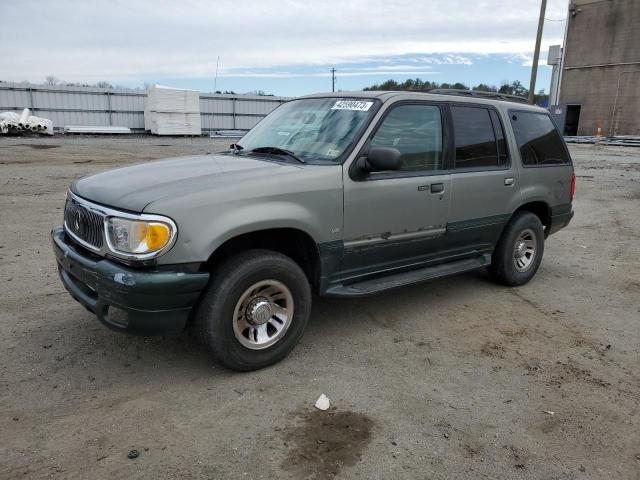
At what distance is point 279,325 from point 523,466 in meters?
1.75

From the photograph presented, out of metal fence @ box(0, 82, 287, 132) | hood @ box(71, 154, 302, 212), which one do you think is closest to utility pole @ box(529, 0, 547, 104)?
metal fence @ box(0, 82, 287, 132)

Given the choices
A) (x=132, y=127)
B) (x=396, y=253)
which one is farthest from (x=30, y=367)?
(x=132, y=127)

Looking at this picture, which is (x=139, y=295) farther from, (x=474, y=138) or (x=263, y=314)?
(x=474, y=138)

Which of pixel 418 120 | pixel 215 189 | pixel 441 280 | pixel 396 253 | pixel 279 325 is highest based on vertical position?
pixel 418 120

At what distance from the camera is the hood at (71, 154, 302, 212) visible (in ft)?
10.7

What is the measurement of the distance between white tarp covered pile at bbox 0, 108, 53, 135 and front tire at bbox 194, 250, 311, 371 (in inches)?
1012

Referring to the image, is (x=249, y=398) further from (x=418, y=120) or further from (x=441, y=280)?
(x=441, y=280)

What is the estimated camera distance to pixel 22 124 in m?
24.8

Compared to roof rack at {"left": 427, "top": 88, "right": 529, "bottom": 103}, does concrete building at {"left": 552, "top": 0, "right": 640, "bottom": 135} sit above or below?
above

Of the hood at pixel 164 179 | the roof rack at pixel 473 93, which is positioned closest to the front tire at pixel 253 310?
the hood at pixel 164 179

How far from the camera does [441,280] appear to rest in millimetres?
5852

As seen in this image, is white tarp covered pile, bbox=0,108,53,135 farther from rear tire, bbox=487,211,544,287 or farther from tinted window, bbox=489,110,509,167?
rear tire, bbox=487,211,544,287

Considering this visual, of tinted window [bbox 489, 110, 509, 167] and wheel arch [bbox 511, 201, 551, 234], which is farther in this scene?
wheel arch [bbox 511, 201, 551, 234]

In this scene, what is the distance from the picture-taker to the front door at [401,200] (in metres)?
3.99
